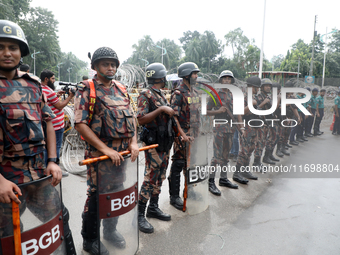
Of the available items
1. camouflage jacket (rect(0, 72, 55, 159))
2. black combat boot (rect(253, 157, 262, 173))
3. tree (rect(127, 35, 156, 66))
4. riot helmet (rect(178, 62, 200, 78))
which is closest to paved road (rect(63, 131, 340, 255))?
black combat boot (rect(253, 157, 262, 173))

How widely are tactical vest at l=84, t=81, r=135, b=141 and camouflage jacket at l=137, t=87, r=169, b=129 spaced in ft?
2.00

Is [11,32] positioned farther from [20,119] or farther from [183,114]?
[183,114]

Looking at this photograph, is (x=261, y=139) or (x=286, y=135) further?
(x=286, y=135)

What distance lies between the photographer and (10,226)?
50.1 inches

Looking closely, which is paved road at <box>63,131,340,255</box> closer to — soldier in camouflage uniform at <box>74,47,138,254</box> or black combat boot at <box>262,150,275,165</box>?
soldier in camouflage uniform at <box>74,47,138,254</box>

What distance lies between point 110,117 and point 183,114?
4.64 feet

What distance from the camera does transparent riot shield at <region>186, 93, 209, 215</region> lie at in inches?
119

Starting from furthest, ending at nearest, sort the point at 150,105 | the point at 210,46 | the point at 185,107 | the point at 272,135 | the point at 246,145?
the point at 210,46
the point at 272,135
the point at 246,145
the point at 185,107
the point at 150,105

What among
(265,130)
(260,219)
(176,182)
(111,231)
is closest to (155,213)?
(176,182)

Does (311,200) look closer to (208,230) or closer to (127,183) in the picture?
(208,230)

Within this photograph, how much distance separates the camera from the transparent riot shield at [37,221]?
1271mm

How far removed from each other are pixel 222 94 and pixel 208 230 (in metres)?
1.94

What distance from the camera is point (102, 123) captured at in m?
2.07

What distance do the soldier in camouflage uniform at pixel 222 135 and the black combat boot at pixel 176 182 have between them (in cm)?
71
